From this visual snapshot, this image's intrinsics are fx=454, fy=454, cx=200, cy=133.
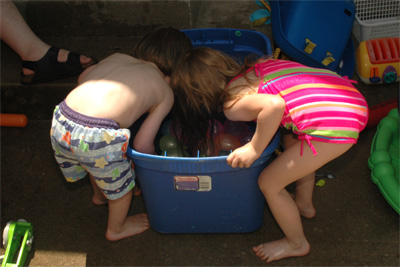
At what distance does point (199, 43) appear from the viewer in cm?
212

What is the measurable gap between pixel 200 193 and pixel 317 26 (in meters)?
1.17

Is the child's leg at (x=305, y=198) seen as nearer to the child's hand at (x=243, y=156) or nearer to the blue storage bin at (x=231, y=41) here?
the child's hand at (x=243, y=156)

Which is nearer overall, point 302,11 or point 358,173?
point 358,173

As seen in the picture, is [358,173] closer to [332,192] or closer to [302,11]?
[332,192]

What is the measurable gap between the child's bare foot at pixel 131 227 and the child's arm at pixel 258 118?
610mm

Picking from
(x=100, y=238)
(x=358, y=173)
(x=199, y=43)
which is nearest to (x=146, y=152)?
(x=100, y=238)

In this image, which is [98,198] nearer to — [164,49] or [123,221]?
[123,221]

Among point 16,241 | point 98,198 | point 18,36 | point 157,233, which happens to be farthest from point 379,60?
point 16,241

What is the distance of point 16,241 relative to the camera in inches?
71.2

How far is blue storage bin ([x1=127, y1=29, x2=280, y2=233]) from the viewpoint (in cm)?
153

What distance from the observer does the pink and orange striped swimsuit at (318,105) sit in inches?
59.1

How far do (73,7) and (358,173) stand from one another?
1748mm

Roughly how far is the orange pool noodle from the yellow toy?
184cm

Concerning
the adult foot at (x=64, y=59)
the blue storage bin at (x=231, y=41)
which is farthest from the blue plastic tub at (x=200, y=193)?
the adult foot at (x=64, y=59)
